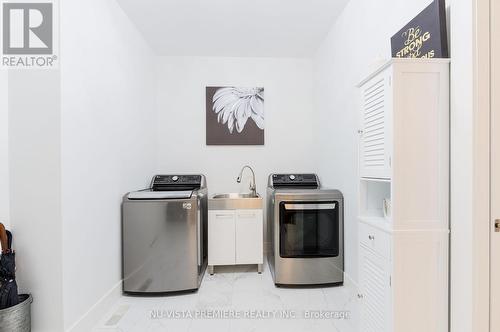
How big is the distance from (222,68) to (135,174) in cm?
175

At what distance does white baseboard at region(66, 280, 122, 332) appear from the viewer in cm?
175

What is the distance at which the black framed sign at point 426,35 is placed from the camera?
1.28m

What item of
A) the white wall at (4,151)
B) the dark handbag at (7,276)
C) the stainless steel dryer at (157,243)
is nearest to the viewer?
the dark handbag at (7,276)

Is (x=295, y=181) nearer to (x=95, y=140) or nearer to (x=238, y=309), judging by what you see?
(x=238, y=309)

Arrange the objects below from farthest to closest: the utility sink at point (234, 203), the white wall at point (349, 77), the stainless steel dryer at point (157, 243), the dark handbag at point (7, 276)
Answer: the utility sink at point (234, 203), the stainless steel dryer at point (157, 243), the white wall at point (349, 77), the dark handbag at point (7, 276)

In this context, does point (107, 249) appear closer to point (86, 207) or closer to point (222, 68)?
point (86, 207)

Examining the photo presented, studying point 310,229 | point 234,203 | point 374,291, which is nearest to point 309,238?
point 310,229

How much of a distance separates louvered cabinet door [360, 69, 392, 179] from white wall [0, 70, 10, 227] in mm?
2046

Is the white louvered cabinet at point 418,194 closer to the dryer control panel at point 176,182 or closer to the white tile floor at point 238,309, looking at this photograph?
the white tile floor at point 238,309

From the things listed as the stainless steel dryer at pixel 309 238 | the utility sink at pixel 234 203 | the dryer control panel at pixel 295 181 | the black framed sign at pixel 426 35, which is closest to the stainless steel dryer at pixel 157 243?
the utility sink at pixel 234 203

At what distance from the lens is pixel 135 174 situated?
276cm

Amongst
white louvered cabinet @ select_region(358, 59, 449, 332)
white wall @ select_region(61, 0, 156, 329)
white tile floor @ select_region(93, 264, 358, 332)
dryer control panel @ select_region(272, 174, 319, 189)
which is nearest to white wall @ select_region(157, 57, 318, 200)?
dryer control panel @ select_region(272, 174, 319, 189)

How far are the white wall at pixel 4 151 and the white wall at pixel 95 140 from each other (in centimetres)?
28

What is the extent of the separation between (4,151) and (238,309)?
1914mm
